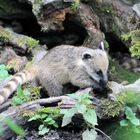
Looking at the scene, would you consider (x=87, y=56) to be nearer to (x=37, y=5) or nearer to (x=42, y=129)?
(x=37, y=5)

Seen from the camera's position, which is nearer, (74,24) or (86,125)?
(86,125)

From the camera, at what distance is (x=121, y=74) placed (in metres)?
6.63

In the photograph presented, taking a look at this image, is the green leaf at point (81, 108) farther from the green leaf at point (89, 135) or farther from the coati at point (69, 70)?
the coati at point (69, 70)

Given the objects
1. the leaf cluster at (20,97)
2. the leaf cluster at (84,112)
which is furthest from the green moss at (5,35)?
the leaf cluster at (84,112)

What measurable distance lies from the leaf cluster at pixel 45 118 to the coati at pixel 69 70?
3.41 ft

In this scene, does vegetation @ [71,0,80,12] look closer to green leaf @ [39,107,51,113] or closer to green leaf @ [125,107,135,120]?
green leaf @ [125,107,135,120]

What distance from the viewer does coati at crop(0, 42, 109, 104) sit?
5.48 metres

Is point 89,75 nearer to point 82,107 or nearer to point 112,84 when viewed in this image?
point 112,84

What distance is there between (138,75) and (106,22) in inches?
47.5

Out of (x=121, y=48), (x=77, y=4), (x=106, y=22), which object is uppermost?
(x=77, y=4)

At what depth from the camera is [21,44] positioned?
6.57 meters

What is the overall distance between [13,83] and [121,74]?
2.18 metres

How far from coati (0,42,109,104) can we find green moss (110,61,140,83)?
839 mm

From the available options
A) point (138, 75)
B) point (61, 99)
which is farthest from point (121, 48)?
point (61, 99)
